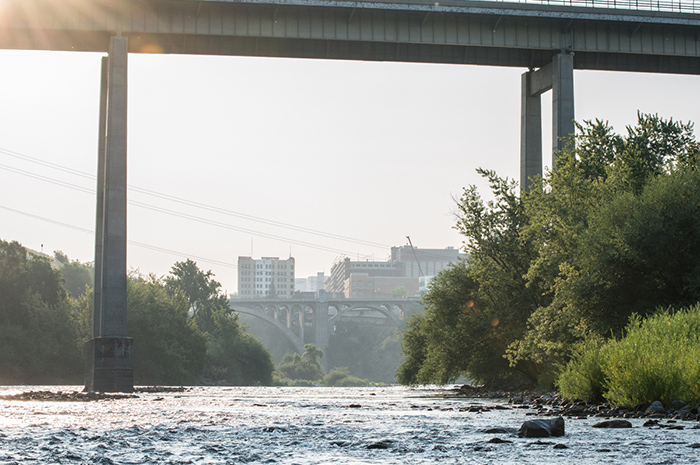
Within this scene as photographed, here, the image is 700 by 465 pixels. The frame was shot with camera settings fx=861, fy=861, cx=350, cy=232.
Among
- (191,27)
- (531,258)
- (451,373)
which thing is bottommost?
(451,373)

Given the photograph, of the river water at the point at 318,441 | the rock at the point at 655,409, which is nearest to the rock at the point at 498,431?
the river water at the point at 318,441

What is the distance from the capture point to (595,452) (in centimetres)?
1111

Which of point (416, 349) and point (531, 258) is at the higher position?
point (531, 258)

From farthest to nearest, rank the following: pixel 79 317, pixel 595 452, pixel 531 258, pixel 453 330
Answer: pixel 79 317 → pixel 453 330 → pixel 531 258 → pixel 595 452

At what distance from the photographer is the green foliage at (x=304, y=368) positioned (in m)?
153

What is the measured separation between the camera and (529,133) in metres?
45.3

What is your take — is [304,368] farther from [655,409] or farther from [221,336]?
[655,409]

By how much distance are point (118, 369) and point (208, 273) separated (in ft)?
252

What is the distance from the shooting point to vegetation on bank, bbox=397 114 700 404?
977 inches

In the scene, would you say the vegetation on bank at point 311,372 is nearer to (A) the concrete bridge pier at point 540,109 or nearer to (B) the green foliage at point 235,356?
(B) the green foliage at point 235,356

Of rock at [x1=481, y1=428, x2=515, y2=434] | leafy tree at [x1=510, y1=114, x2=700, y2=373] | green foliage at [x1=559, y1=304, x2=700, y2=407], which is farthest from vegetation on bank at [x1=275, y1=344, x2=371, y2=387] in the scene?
rock at [x1=481, y1=428, x2=515, y2=434]

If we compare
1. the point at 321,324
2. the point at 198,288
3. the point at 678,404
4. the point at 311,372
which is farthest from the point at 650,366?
the point at 321,324

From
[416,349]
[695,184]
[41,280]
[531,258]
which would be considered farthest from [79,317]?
[695,184]

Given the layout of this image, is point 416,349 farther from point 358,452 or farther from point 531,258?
point 358,452
